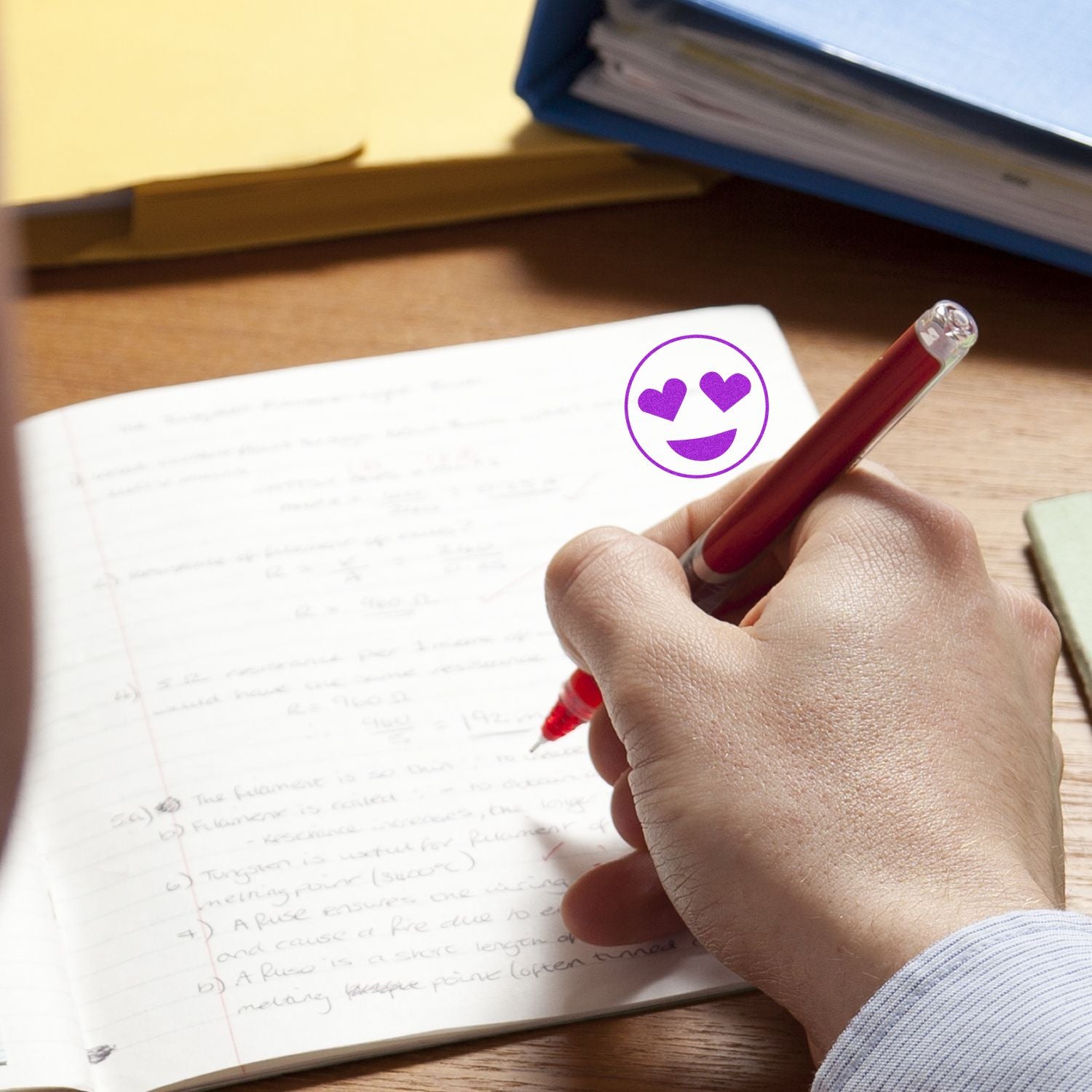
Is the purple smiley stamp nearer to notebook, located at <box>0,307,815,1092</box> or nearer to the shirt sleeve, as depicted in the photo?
notebook, located at <box>0,307,815,1092</box>

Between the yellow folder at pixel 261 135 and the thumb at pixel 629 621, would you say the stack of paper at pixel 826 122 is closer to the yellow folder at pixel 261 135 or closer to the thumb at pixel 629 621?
the yellow folder at pixel 261 135

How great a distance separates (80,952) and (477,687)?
0.19 metres

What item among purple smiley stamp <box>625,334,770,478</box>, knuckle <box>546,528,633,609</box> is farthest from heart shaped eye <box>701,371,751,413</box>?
knuckle <box>546,528,633,609</box>

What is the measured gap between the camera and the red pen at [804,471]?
1.18ft

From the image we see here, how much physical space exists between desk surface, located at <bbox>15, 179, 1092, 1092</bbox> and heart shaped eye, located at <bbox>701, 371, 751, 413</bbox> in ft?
0.29

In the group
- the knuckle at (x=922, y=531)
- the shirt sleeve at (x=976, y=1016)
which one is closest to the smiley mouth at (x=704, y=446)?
the knuckle at (x=922, y=531)

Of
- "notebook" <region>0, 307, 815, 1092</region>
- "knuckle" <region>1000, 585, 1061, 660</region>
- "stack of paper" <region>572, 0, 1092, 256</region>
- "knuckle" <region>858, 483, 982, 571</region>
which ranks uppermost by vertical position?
"stack of paper" <region>572, 0, 1092, 256</region>

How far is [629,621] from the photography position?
1.34ft

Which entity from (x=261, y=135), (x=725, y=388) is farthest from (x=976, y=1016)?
(x=261, y=135)

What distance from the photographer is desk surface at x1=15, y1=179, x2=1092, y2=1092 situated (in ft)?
2.07

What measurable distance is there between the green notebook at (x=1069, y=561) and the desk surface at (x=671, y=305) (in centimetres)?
2

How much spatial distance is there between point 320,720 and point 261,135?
0.36m

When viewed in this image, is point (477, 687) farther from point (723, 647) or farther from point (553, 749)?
point (723, 647)

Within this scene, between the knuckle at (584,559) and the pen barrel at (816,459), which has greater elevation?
the pen barrel at (816,459)
